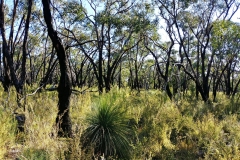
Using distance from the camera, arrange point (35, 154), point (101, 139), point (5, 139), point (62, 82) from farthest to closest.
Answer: point (62, 82) → point (101, 139) → point (5, 139) → point (35, 154)

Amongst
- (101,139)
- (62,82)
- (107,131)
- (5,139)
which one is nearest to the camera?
(5,139)

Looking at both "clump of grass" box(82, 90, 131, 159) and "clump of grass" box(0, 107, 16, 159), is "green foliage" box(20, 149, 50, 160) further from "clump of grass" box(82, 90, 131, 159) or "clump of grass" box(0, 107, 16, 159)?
"clump of grass" box(82, 90, 131, 159)

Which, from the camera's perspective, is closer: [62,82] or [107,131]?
[107,131]

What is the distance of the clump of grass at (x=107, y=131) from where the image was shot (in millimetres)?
5688

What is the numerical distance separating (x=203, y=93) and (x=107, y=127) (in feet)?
40.7

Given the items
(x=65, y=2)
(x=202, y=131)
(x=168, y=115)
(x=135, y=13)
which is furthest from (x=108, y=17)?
(x=202, y=131)

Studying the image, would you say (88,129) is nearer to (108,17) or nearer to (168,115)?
(168,115)

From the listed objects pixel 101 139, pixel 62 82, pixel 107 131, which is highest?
pixel 62 82

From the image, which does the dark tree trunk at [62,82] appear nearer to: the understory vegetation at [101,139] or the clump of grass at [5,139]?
the understory vegetation at [101,139]

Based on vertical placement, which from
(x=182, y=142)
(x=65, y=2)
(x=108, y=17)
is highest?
(x=65, y=2)

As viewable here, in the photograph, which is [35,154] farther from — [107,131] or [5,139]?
[107,131]

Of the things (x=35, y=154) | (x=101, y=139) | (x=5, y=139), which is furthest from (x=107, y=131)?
(x=5, y=139)

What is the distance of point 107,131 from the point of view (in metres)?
5.96

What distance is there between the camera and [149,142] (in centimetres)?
650
